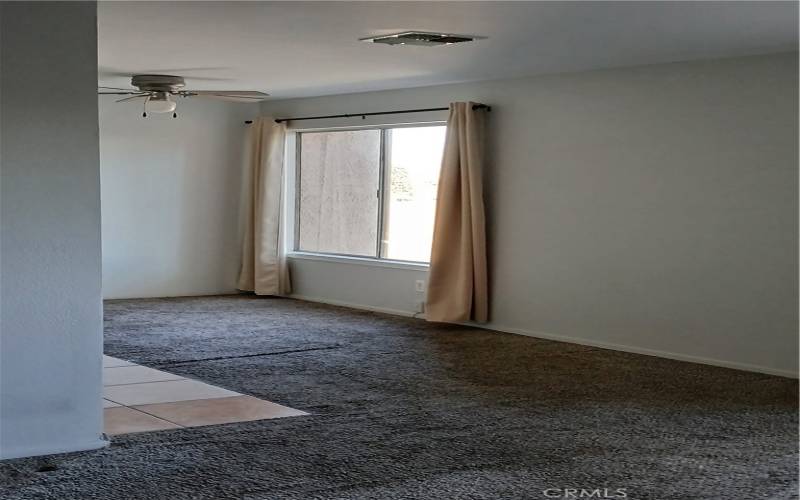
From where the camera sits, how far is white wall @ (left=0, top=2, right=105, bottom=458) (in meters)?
3.85

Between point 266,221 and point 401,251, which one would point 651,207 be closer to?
point 401,251

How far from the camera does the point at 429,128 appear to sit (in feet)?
28.2

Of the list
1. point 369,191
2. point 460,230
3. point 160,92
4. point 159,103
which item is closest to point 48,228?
point 159,103

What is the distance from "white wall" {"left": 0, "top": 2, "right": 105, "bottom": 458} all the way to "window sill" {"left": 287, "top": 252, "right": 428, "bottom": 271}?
474 cm

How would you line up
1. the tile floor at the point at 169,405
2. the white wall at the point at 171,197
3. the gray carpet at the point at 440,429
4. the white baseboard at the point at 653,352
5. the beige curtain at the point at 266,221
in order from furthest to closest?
the beige curtain at the point at 266,221, the white wall at the point at 171,197, the white baseboard at the point at 653,352, the tile floor at the point at 169,405, the gray carpet at the point at 440,429

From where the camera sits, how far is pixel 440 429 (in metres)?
4.52

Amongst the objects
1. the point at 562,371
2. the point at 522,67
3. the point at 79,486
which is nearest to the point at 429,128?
the point at 522,67

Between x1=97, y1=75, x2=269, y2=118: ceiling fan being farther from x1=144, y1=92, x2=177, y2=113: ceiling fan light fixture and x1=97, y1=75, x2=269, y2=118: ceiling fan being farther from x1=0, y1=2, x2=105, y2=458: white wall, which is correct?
x1=0, y1=2, x2=105, y2=458: white wall

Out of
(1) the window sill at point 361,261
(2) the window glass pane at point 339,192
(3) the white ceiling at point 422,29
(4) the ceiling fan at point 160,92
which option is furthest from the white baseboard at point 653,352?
(4) the ceiling fan at point 160,92

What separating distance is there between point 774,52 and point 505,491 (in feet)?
12.4

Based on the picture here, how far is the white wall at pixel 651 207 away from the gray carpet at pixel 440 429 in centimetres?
32

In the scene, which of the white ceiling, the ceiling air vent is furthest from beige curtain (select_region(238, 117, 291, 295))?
the ceiling air vent

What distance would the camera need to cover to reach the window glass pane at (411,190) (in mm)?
8641

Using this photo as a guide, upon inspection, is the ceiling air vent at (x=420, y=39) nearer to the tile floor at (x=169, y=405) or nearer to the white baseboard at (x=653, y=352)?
the tile floor at (x=169, y=405)
